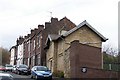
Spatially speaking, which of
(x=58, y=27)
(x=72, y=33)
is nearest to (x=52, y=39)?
(x=72, y=33)

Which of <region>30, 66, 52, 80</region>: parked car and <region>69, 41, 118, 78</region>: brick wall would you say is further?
<region>30, 66, 52, 80</region>: parked car

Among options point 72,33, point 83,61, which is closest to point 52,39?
point 72,33

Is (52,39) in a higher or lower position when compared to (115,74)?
higher

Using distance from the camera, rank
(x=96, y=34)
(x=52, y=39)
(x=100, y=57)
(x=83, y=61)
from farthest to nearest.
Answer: (x=52, y=39), (x=96, y=34), (x=100, y=57), (x=83, y=61)

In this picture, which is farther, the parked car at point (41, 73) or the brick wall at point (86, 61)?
the parked car at point (41, 73)

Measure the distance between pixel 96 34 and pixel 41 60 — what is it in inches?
658

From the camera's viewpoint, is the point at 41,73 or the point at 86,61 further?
the point at 41,73

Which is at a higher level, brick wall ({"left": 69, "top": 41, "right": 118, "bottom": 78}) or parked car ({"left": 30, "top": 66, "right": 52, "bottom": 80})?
brick wall ({"left": 69, "top": 41, "right": 118, "bottom": 78})

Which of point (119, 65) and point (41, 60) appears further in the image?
point (41, 60)

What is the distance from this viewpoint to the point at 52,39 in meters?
49.5

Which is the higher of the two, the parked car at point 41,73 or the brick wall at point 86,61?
the brick wall at point 86,61

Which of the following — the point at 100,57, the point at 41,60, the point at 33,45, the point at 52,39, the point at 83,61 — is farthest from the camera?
the point at 33,45

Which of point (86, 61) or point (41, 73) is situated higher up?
point (86, 61)

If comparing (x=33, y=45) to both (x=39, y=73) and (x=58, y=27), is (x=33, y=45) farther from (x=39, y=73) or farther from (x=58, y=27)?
(x=39, y=73)
